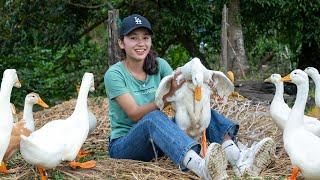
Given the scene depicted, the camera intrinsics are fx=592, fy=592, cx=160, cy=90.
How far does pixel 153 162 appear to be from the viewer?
378 cm

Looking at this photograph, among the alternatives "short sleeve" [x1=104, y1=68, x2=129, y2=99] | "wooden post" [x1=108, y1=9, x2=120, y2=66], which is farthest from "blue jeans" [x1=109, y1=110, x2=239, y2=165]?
"wooden post" [x1=108, y1=9, x2=120, y2=66]

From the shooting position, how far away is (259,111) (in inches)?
208

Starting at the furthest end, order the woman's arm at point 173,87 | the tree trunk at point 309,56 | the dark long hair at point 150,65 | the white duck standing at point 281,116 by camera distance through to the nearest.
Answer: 1. the tree trunk at point 309,56
2. the white duck standing at point 281,116
3. the dark long hair at point 150,65
4. the woman's arm at point 173,87

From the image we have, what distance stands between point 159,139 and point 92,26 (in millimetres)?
5606

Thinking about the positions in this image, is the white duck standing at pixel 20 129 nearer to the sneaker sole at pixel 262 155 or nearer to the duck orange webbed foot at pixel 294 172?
the sneaker sole at pixel 262 155

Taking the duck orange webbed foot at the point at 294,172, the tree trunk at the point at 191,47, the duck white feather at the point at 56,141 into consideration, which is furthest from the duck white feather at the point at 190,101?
the tree trunk at the point at 191,47

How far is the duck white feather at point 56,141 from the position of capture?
324cm

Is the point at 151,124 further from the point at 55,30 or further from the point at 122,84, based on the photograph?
the point at 55,30

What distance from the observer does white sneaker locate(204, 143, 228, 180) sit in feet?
10.4

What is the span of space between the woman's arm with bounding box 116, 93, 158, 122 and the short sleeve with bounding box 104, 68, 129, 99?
40 millimetres

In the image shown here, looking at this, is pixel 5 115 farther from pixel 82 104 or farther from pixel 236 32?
pixel 236 32

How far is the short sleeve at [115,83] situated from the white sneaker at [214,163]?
0.79m

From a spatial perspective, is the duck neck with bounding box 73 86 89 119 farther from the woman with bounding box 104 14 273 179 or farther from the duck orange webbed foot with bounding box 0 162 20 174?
the duck orange webbed foot with bounding box 0 162 20 174

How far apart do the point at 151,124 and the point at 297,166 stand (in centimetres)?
87
